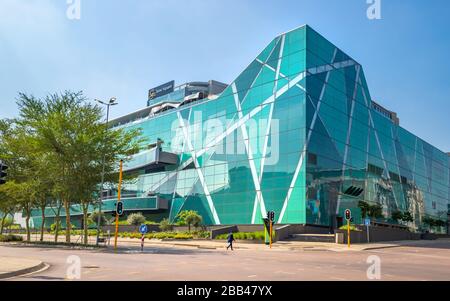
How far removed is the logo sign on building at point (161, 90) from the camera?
9294 centimetres

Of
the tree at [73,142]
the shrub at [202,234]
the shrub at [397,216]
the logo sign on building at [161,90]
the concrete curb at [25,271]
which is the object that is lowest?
the shrub at [202,234]

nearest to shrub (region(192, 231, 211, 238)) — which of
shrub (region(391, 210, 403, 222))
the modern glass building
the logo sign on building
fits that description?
the modern glass building

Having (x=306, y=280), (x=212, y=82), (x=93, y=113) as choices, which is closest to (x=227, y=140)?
(x=212, y=82)

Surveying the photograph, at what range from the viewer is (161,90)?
314 ft

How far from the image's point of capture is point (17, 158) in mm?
41062

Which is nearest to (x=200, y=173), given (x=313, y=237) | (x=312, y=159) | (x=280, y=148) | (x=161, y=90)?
(x=280, y=148)

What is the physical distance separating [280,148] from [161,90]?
46.2 meters

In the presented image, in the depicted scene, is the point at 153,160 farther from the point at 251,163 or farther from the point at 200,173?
the point at 251,163

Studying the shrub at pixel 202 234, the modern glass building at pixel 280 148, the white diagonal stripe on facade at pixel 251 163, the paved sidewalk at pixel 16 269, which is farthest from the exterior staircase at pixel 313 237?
the paved sidewalk at pixel 16 269

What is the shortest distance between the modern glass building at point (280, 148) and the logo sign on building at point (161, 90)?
470 inches

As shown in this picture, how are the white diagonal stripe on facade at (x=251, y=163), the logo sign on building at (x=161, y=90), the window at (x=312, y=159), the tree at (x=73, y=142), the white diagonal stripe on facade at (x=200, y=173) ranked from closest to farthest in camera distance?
the tree at (x=73, y=142) → the window at (x=312, y=159) → the white diagonal stripe on facade at (x=251, y=163) → the white diagonal stripe on facade at (x=200, y=173) → the logo sign on building at (x=161, y=90)

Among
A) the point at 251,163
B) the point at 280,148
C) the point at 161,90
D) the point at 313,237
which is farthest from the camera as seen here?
the point at 161,90

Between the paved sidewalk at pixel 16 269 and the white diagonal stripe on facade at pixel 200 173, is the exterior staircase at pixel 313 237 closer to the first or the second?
the white diagonal stripe on facade at pixel 200 173
